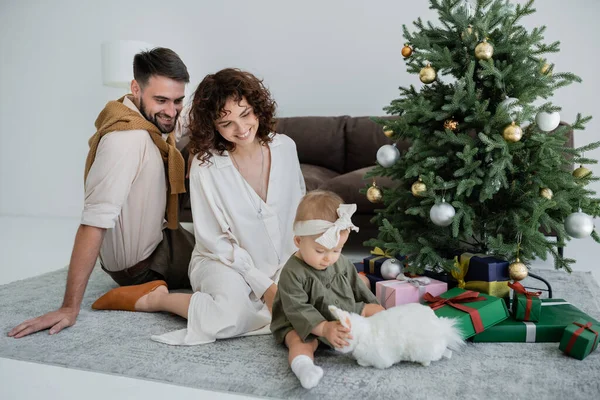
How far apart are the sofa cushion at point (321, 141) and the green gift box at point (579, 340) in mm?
2660

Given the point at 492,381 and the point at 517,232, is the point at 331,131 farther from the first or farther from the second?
the point at 492,381

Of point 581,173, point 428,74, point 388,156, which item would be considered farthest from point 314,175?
point 581,173

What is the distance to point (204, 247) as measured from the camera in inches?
82.7

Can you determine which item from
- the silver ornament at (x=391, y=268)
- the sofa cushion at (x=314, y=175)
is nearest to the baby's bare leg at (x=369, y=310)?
the silver ornament at (x=391, y=268)

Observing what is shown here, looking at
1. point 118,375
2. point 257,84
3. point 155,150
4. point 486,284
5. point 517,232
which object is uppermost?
point 257,84

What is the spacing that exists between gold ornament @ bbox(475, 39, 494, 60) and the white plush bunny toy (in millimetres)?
1061

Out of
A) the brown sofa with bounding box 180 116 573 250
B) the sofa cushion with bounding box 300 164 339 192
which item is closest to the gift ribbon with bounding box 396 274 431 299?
the sofa cushion with bounding box 300 164 339 192

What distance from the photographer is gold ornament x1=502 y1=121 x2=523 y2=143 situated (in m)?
1.92

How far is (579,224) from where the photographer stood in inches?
76.0

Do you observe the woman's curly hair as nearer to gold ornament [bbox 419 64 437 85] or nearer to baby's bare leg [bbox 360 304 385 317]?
Answer: gold ornament [bbox 419 64 437 85]

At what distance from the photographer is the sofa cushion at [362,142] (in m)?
3.98

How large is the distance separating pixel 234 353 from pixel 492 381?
763 millimetres

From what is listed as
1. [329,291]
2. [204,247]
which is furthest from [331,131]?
[329,291]

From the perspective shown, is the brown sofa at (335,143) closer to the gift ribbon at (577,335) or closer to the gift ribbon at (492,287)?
the gift ribbon at (492,287)
